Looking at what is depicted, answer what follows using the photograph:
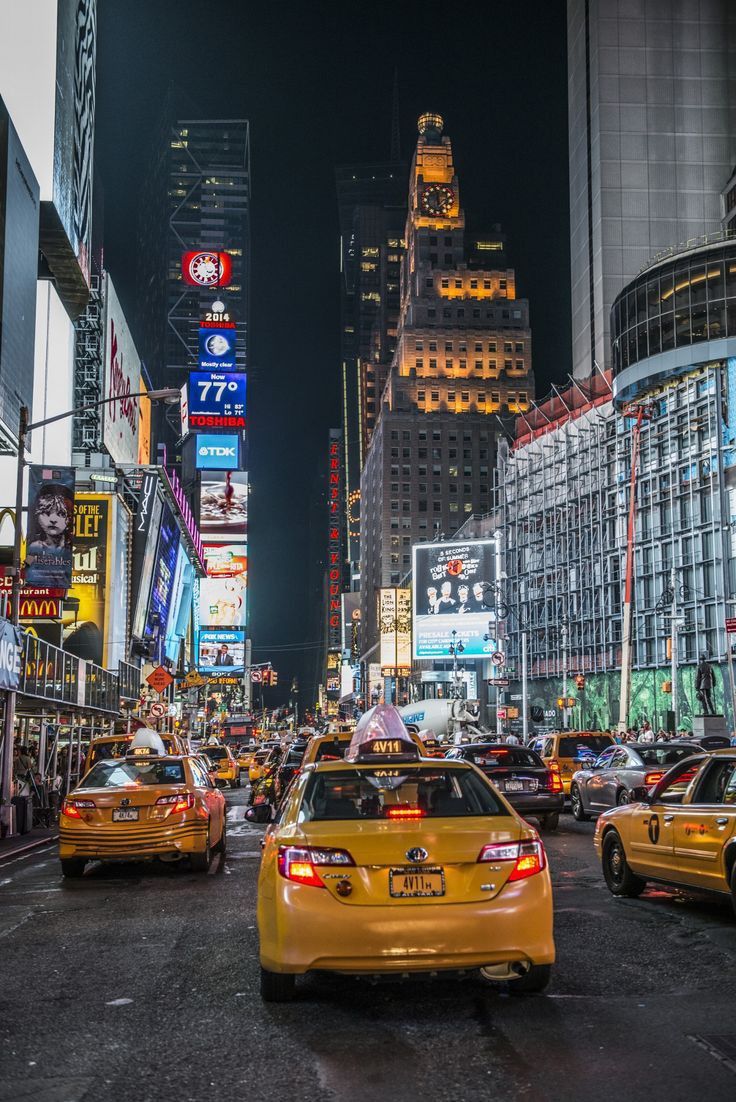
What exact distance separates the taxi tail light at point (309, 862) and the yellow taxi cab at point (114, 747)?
14.4 metres

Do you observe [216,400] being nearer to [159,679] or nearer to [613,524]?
[613,524]

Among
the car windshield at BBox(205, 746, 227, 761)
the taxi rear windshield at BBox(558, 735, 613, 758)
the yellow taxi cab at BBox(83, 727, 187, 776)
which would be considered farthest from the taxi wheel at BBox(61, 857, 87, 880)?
the car windshield at BBox(205, 746, 227, 761)

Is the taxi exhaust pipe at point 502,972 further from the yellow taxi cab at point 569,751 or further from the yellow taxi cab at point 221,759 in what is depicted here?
the yellow taxi cab at point 221,759

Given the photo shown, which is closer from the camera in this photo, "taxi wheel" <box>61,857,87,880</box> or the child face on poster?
"taxi wheel" <box>61,857,87,880</box>

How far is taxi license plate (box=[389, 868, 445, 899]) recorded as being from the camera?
6469 millimetres

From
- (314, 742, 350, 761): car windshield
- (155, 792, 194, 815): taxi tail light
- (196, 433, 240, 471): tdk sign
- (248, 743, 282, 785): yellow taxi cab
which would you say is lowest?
(248, 743, 282, 785): yellow taxi cab

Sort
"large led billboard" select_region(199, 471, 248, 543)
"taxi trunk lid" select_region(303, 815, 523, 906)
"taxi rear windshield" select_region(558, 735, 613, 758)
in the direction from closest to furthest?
"taxi trunk lid" select_region(303, 815, 523, 906), "taxi rear windshield" select_region(558, 735, 613, 758), "large led billboard" select_region(199, 471, 248, 543)

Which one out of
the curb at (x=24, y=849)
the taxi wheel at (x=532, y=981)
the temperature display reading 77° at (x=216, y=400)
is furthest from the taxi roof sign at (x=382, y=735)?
the temperature display reading 77° at (x=216, y=400)

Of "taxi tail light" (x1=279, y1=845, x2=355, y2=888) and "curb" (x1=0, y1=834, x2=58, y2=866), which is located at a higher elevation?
"taxi tail light" (x1=279, y1=845, x2=355, y2=888)

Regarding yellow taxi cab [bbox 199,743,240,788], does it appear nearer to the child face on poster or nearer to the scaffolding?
the child face on poster

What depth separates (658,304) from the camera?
2840 inches

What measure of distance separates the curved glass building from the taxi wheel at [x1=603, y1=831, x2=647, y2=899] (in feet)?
196

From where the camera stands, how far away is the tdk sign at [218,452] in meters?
123

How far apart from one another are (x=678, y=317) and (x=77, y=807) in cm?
6317
